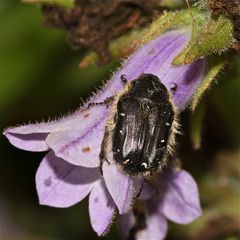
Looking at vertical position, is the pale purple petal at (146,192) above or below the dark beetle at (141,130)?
below

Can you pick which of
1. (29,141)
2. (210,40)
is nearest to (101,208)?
(29,141)

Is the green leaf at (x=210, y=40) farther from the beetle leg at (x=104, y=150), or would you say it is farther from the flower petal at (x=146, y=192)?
the flower petal at (x=146, y=192)

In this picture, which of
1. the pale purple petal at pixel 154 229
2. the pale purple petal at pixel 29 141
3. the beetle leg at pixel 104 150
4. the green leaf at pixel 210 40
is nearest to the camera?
the green leaf at pixel 210 40

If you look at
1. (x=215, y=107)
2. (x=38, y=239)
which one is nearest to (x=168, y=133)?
(x=215, y=107)

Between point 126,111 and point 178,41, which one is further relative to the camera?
point 178,41

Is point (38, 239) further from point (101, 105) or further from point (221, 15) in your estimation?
point (221, 15)

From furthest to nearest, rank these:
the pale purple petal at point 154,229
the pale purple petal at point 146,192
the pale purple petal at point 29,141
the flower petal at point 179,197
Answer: the pale purple petal at point 154,229 → the flower petal at point 179,197 → the pale purple petal at point 146,192 → the pale purple petal at point 29,141

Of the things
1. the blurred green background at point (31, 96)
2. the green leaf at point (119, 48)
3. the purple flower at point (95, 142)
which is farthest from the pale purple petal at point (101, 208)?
the blurred green background at point (31, 96)
